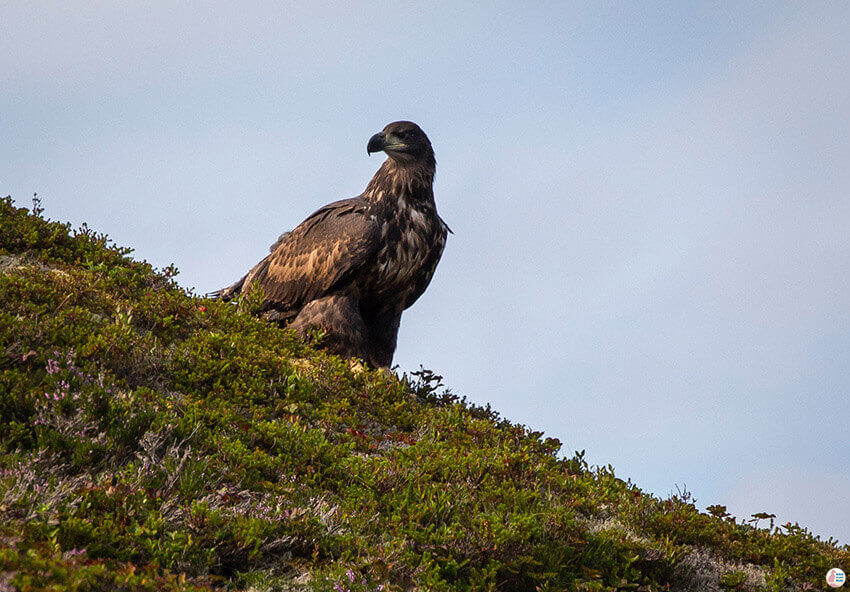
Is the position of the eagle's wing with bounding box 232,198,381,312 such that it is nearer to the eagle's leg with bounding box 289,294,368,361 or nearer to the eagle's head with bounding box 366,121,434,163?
the eagle's leg with bounding box 289,294,368,361

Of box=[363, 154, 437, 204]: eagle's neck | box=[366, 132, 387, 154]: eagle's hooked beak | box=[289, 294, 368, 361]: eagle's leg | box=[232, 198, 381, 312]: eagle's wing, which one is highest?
box=[366, 132, 387, 154]: eagle's hooked beak

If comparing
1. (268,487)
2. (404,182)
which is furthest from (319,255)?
(268,487)

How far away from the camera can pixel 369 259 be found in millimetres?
10852

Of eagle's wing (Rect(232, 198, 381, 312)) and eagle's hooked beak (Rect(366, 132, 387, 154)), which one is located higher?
eagle's hooked beak (Rect(366, 132, 387, 154))

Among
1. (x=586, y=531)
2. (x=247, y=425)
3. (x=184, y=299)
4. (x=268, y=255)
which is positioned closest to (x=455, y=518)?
(x=586, y=531)

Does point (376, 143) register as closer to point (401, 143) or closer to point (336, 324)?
point (401, 143)

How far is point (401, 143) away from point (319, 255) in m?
1.99

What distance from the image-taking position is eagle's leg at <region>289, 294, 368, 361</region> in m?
10.4

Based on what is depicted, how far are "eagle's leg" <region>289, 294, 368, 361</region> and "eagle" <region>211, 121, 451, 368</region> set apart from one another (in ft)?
0.04

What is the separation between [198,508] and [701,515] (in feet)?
15.3

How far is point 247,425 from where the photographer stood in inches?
272

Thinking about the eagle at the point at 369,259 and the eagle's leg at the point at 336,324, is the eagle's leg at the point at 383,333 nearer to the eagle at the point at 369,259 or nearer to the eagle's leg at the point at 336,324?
the eagle at the point at 369,259

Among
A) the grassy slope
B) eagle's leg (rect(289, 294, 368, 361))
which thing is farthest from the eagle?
the grassy slope

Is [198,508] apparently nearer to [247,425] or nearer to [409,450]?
→ [247,425]
